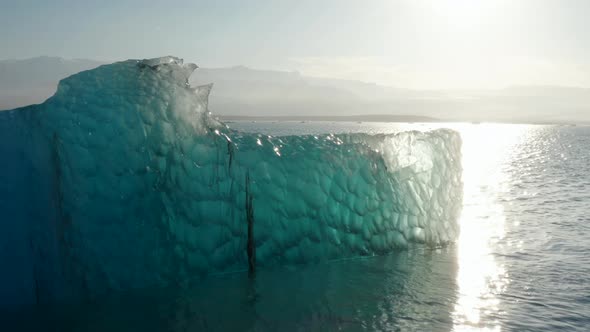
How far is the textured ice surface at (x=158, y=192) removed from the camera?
731 centimetres

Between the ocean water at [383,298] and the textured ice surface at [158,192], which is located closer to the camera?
the ocean water at [383,298]

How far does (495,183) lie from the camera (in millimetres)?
26906

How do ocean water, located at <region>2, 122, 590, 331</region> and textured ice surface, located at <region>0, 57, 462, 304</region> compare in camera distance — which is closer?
ocean water, located at <region>2, 122, 590, 331</region>

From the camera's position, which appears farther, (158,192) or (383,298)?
(158,192)

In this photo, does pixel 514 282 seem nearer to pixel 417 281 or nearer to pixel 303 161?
pixel 417 281

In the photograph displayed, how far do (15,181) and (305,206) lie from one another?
474 cm

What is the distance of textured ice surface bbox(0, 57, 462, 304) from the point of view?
7312 mm

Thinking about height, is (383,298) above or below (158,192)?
below

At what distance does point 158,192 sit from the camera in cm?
792

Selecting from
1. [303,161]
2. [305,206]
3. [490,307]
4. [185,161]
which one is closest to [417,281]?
[490,307]

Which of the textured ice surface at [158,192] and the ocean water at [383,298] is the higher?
the textured ice surface at [158,192]

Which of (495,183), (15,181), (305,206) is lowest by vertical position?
(495,183)

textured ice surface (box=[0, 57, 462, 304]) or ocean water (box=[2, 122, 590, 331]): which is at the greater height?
textured ice surface (box=[0, 57, 462, 304])

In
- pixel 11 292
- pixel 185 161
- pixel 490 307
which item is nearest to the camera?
pixel 11 292
